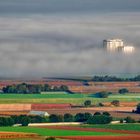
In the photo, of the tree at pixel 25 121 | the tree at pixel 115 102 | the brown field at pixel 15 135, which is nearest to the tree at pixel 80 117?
the tree at pixel 25 121

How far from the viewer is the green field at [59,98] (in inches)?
2990

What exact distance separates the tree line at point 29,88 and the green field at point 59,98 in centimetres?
313

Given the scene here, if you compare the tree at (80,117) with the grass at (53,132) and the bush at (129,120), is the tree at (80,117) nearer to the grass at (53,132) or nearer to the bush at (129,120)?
the bush at (129,120)

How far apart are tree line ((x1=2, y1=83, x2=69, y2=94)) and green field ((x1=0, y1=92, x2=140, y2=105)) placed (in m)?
3.13

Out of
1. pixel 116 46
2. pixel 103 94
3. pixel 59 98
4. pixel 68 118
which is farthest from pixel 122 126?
pixel 116 46

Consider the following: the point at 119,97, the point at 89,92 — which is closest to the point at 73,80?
the point at 89,92

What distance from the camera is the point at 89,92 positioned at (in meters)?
86.8

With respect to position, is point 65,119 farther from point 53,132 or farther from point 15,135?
point 15,135

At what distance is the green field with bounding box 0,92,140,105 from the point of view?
75.9 metres

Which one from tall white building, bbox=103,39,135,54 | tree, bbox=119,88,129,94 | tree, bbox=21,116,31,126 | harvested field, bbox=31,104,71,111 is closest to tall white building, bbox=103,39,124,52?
tall white building, bbox=103,39,135,54

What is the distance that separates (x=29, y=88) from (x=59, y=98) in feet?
33.9

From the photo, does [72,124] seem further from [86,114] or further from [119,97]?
[119,97]

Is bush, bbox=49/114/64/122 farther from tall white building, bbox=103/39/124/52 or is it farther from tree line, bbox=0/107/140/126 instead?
tall white building, bbox=103/39/124/52

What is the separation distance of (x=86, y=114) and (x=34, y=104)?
346 inches
